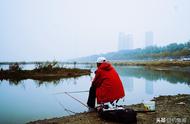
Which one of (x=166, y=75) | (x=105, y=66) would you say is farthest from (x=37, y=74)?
(x=105, y=66)

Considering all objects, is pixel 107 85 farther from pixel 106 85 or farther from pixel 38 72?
pixel 38 72

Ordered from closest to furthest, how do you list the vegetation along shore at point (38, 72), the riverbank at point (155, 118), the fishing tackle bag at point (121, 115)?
the fishing tackle bag at point (121, 115) < the riverbank at point (155, 118) < the vegetation along shore at point (38, 72)

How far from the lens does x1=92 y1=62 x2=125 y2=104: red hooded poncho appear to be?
277 inches

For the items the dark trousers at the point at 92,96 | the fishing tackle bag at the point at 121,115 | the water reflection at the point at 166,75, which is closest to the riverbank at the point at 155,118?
the fishing tackle bag at the point at 121,115

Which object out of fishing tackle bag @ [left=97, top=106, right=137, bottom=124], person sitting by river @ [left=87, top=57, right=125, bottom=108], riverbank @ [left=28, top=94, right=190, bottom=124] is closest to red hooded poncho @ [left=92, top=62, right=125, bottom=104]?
person sitting by river @ [left=87, top=57, right=125, bottom=108]

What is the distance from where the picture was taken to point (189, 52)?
95312 mm

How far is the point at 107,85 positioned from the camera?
7.02m

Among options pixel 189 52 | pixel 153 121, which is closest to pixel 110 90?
pixel 153 121

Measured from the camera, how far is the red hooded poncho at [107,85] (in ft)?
23.1

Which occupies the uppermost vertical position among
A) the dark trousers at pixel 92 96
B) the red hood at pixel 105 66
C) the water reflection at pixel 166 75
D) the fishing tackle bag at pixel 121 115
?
the red hood at pixel 105 66

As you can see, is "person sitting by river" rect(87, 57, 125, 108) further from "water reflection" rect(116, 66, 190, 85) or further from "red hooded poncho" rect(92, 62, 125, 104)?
"water reflection" rect(116, 66, 190, 85)

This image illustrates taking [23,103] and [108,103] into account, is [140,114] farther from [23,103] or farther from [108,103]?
[23,103]

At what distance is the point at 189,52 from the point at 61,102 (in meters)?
91.0

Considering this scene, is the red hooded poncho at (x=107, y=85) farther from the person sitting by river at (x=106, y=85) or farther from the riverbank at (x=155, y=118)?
the riverbank at (x=155, y=118)
